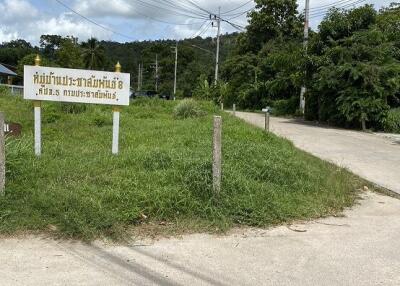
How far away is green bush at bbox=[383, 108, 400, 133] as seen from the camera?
18516mm

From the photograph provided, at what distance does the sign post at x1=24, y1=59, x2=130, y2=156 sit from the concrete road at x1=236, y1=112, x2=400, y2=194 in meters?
4.82

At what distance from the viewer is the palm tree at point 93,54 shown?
84250 mm

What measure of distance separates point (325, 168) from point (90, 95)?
4.47 meters

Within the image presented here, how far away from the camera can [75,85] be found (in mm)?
7852

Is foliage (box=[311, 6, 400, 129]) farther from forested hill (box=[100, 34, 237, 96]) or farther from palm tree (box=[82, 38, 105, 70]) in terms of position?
palm tree (box=[82, 38, 105, 70])

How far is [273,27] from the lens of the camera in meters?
42.1

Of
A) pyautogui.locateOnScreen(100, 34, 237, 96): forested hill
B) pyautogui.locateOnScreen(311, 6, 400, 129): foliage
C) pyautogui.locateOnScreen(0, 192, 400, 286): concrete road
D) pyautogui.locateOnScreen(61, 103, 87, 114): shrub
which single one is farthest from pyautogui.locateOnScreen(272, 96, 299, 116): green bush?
pyautogui.locateOnScreen(100, 34, 237, 96): forested hill

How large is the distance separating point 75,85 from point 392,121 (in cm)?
1402

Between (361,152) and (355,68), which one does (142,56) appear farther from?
(361,152)

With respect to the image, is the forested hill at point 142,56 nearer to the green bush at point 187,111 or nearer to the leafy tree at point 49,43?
the leafy tree at point 49,43

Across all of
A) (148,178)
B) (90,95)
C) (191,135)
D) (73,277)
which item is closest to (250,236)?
(148,178)

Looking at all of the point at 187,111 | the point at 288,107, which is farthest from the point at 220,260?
the point at 288,107

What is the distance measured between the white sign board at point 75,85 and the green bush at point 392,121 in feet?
43.6

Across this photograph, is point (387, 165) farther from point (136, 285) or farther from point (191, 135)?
point (136, 285)
